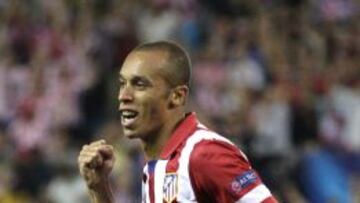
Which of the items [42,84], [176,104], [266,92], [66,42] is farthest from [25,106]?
[176,104]

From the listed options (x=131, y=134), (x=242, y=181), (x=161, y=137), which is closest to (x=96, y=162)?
(x=131, y=134)

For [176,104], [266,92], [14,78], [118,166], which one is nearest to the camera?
[176,104]

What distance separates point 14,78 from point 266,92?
2643 millimetres

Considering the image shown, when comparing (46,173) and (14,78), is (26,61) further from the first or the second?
(46,173)

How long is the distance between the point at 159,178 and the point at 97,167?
0.29m

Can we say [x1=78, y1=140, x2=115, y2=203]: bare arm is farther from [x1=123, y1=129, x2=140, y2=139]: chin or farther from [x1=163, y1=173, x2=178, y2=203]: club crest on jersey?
[x1=163, y1=173, x2=178, y2=203]: club crest on jersey

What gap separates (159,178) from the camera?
4.48 metres

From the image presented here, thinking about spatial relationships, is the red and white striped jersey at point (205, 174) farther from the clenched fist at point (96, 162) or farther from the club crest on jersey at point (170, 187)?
the clenched fist at point (96, 162)

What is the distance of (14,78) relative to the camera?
1162cm

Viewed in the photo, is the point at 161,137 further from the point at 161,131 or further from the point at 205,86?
the point at 205,86

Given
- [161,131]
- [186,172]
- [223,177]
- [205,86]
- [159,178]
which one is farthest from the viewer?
[205,86]

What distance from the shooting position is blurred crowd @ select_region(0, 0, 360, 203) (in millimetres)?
10055

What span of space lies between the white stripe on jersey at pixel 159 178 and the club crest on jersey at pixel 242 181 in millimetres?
356

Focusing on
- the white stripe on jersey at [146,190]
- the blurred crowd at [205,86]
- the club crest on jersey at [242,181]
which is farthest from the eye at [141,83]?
the blurred crowd at [205,86]
